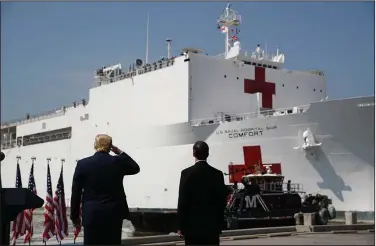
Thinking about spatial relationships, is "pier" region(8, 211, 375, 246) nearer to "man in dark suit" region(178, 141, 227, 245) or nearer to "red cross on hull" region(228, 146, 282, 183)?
"man in dark suit" region(178, 141, 227, 245)

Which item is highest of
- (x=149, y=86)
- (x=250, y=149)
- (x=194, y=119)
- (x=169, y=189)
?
(x=149, y=86)

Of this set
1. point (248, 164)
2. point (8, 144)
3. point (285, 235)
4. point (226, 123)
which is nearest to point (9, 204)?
point (285, 235)

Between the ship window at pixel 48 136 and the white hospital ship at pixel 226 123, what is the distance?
14 centimetres

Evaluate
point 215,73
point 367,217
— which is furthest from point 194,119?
point 367,217

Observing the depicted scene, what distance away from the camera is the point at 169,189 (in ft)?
48.0

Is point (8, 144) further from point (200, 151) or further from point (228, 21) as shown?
point (200, 151)

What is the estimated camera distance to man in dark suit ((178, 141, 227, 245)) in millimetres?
2682

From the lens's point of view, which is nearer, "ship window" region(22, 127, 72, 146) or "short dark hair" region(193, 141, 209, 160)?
"short dark hair" region(193, 141, 209, 160)

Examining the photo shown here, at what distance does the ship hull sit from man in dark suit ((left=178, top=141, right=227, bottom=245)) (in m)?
9.23

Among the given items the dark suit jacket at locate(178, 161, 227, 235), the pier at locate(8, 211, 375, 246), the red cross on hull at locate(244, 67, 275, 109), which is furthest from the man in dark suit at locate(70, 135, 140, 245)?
the red cross on hull at locate(244, 67, 275, 109)

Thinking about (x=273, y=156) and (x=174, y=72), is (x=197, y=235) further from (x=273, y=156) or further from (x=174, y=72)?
(x=174, y=72)

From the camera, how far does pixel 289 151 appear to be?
480 inches

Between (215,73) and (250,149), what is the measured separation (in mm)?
3719

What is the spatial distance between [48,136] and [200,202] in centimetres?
2238
